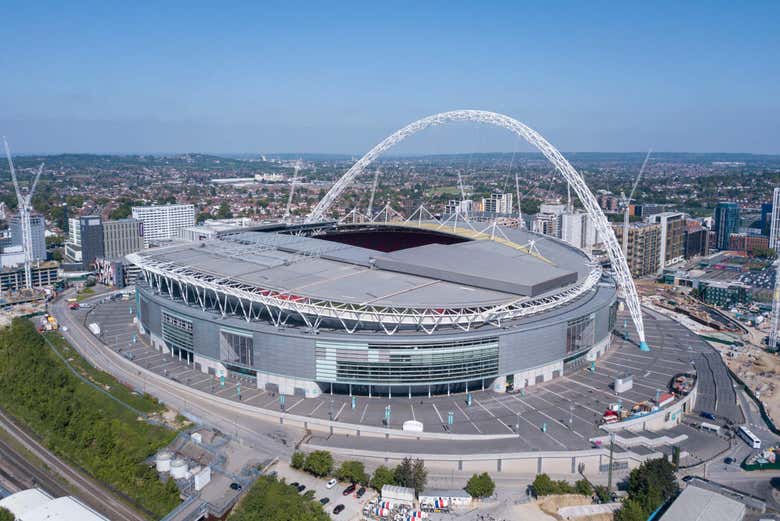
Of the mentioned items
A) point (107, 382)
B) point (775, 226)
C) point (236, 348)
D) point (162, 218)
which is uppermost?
point (775, 226)

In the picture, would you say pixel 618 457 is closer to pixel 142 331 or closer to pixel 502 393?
pixel 502 393

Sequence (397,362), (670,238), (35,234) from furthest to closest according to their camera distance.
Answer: (670,238), (35,234), (397,362)

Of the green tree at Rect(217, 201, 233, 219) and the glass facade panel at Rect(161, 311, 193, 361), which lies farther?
the green tree at Rect(217, 201, 233, 219)

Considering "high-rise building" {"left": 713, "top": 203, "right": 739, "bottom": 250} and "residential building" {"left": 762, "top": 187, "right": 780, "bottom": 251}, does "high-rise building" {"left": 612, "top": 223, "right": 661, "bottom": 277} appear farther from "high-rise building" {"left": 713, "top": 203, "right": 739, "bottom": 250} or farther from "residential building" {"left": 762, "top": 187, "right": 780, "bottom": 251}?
"high-rise building" {"left": 713, "top": 203, "right": 739, "bottom": 250}

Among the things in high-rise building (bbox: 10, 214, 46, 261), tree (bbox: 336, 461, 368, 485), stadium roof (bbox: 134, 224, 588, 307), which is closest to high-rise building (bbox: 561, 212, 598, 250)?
stadium roof (bbox: 134, 224, 588, 307)

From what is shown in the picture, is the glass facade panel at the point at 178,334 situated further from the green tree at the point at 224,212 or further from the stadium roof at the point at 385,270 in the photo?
the green tree at the point at 224,212

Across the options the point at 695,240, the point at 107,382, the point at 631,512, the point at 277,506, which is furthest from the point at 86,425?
the point at 695,240

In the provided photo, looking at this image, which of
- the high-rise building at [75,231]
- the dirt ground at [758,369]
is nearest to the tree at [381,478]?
the dirt ground at [758,369]

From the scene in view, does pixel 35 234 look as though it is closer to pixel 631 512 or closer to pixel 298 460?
pixel 298 460
